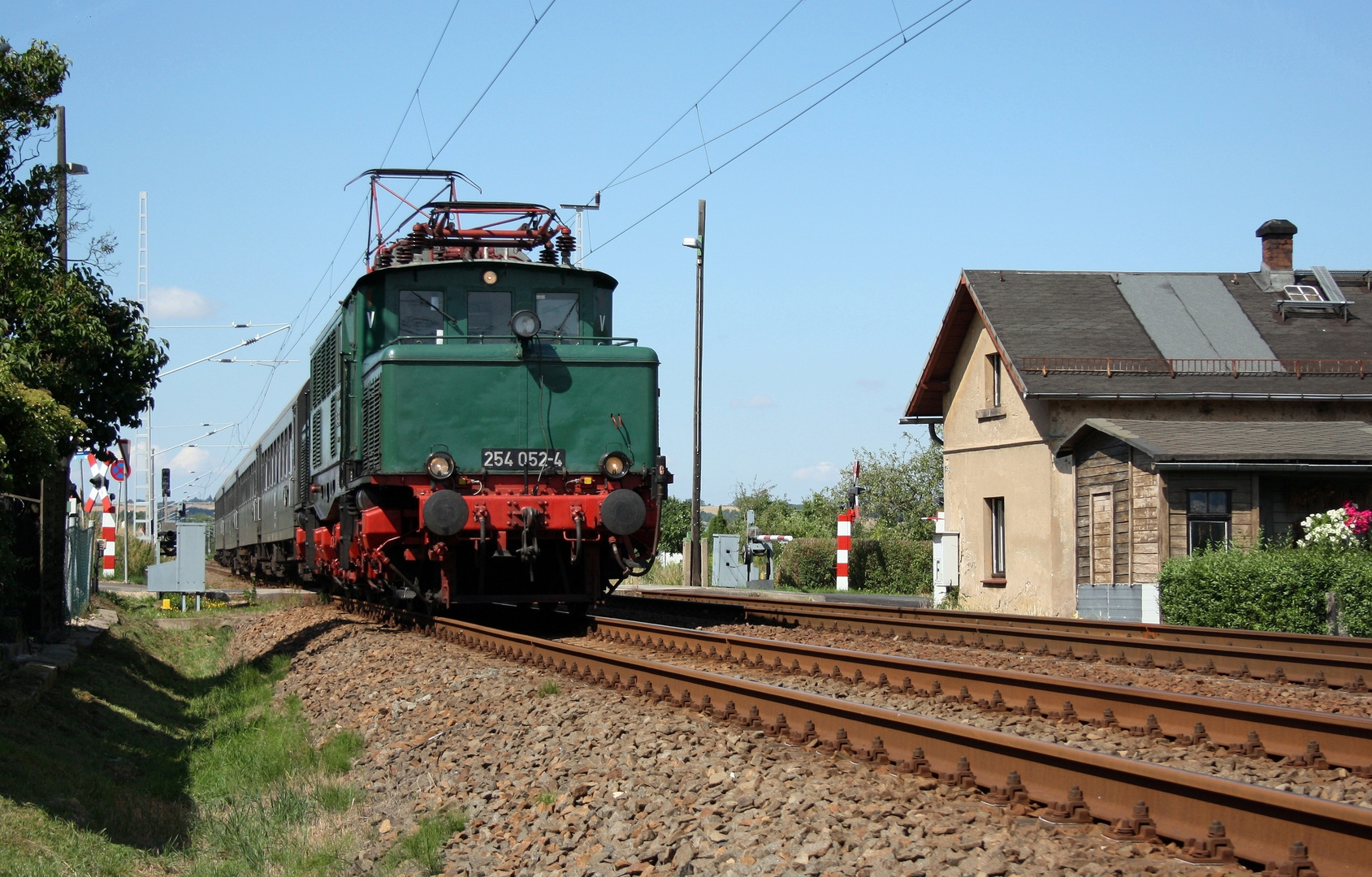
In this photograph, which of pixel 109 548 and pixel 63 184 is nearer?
pixel 63 184

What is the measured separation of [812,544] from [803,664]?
73.4 ft

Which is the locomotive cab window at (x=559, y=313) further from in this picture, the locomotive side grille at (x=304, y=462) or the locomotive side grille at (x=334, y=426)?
the locomotive side grille at (x=304, y=462)

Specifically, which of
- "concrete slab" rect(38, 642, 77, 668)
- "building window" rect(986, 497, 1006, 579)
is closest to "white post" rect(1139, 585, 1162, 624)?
"building window" rect(986, 497, 1006, 579)

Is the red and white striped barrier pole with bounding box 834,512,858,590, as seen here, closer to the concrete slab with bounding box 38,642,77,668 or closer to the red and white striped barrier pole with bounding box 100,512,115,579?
the concrete slab with bounding box 38,642,77,668

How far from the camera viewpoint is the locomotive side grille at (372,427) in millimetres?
12008

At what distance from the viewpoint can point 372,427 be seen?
1243 centimetres

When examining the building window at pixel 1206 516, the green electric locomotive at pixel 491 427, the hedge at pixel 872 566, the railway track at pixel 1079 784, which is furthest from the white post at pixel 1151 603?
the hedge at pixel 872 566

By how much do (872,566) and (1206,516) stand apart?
13.4 meters

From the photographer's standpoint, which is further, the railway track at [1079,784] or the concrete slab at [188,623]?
the concrete slab at [188,623]

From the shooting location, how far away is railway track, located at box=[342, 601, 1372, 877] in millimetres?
3977

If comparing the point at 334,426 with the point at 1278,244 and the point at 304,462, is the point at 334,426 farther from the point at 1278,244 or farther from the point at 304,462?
the point at 1278,244

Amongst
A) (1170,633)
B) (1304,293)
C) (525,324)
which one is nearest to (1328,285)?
(1304,293)

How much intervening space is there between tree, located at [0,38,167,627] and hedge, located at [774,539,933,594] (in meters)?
20.5

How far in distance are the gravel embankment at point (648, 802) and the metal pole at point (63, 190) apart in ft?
19.7
